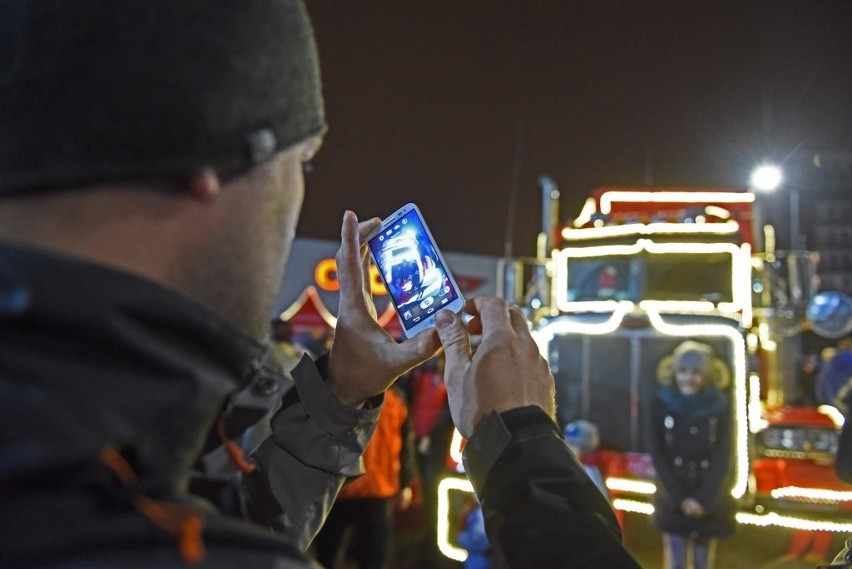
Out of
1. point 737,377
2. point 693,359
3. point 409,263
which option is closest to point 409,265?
point 409,263

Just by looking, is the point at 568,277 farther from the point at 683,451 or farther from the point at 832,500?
the point at 832,500

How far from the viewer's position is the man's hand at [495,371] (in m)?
1.43

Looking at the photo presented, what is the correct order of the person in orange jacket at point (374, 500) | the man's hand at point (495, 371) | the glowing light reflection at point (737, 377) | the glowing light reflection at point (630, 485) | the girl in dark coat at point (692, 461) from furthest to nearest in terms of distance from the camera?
the glowing light reflection at point (630, 485) → the glowing light reflection at point (737, 377) → the girl in dark coat at point (692, 461) → the person in orange jacket at point (374, 500) → the man's hand at point (495, 371)

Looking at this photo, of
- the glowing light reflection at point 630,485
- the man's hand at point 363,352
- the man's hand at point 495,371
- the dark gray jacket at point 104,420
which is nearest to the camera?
the dark gray jacket at point 104,420

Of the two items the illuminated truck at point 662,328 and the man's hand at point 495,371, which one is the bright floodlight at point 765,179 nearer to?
the illuminated truck at point 662,328

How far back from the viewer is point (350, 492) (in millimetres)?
5449

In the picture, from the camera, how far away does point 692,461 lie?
19.3 ft

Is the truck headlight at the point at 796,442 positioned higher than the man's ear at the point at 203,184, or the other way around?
the man's ear at the point at 203,184

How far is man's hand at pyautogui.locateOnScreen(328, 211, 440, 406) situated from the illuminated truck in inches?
173

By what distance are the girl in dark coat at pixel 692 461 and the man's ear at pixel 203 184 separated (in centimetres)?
553

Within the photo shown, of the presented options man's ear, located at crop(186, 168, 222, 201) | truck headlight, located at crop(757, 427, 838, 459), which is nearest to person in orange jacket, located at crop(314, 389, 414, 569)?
truck headlight, located at crop(757, 427, 838, 459)

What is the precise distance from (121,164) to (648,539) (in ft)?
19.9

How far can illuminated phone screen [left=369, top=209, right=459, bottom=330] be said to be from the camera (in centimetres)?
217

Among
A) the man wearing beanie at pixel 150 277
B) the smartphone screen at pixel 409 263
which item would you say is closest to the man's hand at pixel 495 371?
the man wearing beanie at pixel 150 277
